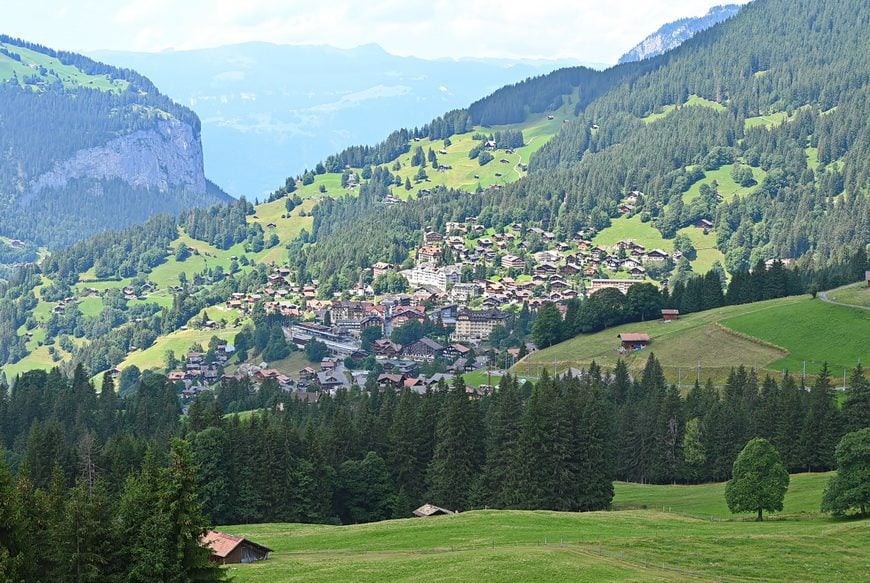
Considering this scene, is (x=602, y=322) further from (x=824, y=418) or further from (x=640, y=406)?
(x=824, y=418)

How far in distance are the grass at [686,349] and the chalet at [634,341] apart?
1182 mm

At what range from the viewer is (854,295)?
6698 inches

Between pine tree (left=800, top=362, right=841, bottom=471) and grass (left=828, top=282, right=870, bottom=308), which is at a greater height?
grass (left=828, top=282, right=870, bottom=308)

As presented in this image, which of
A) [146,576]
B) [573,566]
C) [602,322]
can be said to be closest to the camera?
[146,576]

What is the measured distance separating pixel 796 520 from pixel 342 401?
69404 millimetres

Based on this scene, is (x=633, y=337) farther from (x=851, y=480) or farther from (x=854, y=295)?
(x=851, y=480)

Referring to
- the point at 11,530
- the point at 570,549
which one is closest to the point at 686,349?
the point at 570,549

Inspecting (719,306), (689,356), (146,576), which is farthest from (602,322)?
(146,576)

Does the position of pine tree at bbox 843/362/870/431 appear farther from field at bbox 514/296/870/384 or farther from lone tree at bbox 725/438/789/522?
field at bbox 514/296/870/384

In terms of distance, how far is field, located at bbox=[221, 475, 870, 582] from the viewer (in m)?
57.2

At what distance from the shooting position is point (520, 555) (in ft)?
194

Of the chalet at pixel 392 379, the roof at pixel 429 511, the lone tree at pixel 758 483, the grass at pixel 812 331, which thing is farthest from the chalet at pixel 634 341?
the lone tree at pixel 758 483

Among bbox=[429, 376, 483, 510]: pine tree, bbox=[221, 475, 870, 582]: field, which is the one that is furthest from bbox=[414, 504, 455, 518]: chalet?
bbox=[221, 475, 870, 582]: field

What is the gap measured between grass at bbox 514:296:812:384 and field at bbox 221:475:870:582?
237ft
